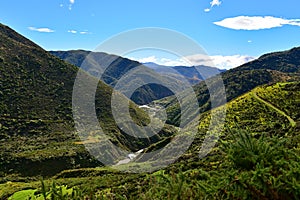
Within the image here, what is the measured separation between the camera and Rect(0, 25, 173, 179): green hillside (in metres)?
76.5

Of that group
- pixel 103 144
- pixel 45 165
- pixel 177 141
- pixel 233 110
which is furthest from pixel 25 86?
pixel 233 110

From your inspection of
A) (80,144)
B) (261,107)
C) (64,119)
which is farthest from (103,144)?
(261,107)

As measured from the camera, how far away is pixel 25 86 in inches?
4402

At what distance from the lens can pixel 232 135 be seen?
622 centimetres

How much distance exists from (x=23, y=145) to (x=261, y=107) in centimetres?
5999

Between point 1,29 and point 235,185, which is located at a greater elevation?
point 1,29

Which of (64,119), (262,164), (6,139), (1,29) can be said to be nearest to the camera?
(262,164)

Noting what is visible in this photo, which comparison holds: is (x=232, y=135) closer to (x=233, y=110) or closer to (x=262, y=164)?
(x=262, y=164)

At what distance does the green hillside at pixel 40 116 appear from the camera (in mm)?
76500

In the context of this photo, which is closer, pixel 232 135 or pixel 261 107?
pixel 232 135

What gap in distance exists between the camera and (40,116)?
329 ft

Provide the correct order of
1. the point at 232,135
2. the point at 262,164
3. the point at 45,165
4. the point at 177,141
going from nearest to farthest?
1. the point at 262,164
2. the point at 232,135
3. the point at 45,165
4. the point at 177,141

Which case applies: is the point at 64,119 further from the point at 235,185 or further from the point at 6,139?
the point at 235,185

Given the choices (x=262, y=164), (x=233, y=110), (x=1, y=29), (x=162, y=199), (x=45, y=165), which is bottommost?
(x=45, y=165)
